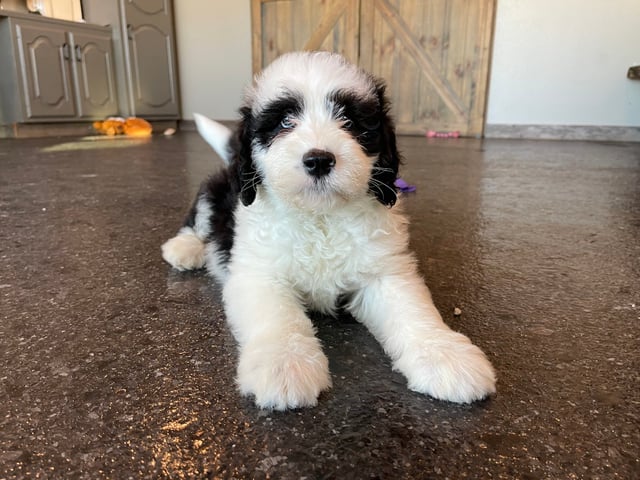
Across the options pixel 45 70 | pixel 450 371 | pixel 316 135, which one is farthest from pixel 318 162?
pixel 45 70

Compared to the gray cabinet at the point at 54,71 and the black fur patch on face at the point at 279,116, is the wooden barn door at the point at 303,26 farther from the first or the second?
the black fur patch on face at the point at 279,116

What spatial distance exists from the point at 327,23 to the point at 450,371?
791 cm

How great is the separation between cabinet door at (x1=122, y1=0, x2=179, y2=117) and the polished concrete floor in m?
6.50

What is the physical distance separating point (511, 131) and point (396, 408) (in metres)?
7.10

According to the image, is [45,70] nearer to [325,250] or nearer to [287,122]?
[287,122]

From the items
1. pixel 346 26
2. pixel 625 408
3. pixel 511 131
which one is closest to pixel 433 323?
pixel 625 408

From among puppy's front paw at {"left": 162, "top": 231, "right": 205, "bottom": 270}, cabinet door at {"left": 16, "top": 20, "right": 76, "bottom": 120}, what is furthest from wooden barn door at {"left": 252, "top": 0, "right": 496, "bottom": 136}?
Result: puppy's front paw at {"left": 162, "top": 231, "right": 205, "bottom": 270}

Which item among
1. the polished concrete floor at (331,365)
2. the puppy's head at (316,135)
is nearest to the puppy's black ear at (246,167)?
the puppy's head at (316,135)

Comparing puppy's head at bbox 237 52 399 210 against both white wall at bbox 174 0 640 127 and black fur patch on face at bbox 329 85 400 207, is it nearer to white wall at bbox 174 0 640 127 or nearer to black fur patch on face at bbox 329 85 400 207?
black fur patch on face at bbox 329 85 400 207

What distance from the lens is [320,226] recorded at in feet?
4.38

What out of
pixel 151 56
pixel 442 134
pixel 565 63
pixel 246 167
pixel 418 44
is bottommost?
pixel 442 134

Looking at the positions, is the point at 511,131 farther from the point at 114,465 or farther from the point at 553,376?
the point at 114,465

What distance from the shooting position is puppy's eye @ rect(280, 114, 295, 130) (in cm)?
126

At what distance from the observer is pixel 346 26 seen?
7867 mm
